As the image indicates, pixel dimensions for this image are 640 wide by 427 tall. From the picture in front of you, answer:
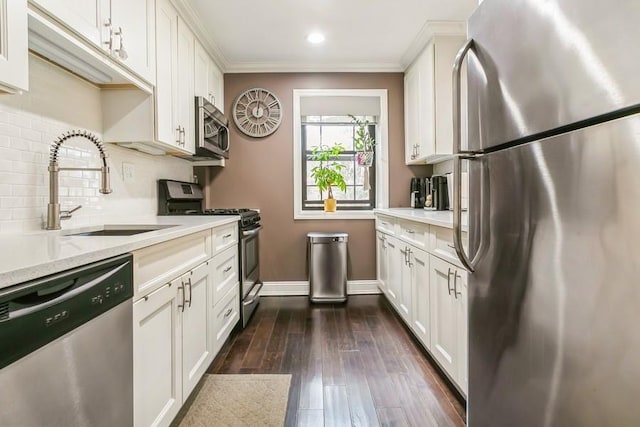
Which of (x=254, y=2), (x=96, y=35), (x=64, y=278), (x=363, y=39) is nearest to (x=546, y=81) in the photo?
(x=64, y=278)

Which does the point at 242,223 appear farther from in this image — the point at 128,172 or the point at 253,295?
the point at 128,172

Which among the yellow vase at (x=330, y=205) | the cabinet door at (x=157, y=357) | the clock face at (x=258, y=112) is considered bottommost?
the cabinet door at (x=157, y=357)

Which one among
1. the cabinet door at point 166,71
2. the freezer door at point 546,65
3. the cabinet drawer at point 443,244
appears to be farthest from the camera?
the cabinet door at point 166,71

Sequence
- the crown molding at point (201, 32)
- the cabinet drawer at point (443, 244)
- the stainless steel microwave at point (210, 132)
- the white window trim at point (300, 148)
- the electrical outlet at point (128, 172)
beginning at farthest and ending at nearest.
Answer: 1. the white window trim at point (300, 148)
2. the stainless steel microwave at point (210, 132)
3. the crown molding at point (201, 32)
4. the electrical outlet at point (128, 172)
5. the cabinet drawer at point (443, 244)

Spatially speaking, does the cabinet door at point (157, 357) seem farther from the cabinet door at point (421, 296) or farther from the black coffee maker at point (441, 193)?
the black coffee maker at point (441, 193)

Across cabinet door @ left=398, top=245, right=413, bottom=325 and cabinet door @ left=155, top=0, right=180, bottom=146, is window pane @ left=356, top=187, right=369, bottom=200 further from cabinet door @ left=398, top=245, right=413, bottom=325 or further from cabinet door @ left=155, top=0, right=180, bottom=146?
cabinet door @ left=155, top=0, right=180, bottom=146

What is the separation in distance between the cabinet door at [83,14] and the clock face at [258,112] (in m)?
2.21

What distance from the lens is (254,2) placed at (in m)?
2.56

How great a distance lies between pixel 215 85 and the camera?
3.48m

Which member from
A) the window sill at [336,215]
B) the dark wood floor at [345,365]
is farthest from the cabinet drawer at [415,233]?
the window sill at [336,215]

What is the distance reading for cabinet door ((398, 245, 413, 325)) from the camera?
255cm

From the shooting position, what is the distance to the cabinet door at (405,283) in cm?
255

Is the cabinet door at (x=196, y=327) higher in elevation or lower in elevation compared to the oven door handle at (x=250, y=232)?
lower

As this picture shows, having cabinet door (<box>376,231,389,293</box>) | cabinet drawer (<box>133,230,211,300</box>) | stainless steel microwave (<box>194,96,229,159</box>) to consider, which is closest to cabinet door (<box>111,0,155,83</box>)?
stainless steel microwave (<box>194,96,229,159</box>)
